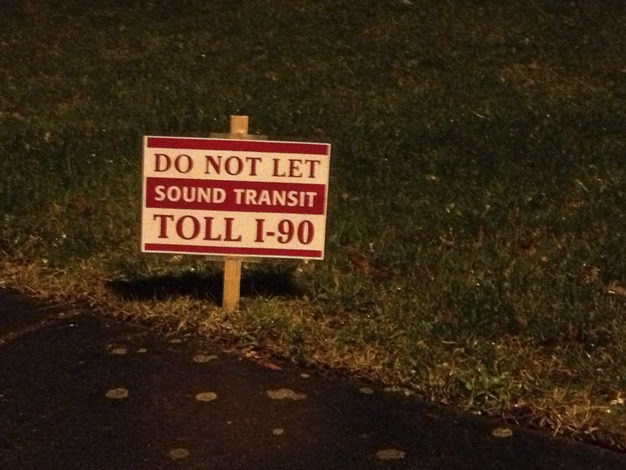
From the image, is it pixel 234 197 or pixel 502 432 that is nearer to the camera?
pixel 502 432

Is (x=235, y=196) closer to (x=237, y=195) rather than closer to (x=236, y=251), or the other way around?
(x=237, y=195)

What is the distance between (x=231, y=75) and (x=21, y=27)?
10.7 ft

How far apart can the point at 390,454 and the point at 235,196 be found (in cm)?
131

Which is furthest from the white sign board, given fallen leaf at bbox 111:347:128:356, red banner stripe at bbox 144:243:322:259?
fallen leaf at bbox 111:347:128:356

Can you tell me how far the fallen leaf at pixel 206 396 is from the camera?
130 inches

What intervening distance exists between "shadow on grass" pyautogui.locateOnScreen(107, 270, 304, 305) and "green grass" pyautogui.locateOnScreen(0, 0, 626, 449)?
0.05 ft

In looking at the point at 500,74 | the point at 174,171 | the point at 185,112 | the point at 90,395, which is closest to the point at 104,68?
the point at 185,112

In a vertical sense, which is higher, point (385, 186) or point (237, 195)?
point (237, 195)

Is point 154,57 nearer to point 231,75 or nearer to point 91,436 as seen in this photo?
point 231,75

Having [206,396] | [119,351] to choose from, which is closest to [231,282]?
[119,351]

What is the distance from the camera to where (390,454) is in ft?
9.83

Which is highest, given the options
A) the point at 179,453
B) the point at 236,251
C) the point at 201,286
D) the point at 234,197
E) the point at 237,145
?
the point at 237,145

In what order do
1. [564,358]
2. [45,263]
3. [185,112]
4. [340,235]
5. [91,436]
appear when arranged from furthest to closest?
[185,112] → [340,235] → [45,263] → [564,358] → [91,436]

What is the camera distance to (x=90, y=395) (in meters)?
3.34
